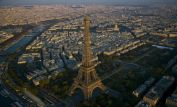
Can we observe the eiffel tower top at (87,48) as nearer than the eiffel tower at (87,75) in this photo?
Yes

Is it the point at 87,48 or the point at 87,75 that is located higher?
the point at 87,48

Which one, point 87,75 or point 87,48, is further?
point 87,75

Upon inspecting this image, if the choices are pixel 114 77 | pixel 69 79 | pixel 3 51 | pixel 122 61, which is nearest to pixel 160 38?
pixel 122 61

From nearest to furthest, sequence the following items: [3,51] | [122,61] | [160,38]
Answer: [122,61], [3,51], [160,38]

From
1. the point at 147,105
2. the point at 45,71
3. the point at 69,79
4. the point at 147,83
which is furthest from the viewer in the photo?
the point at 45,71

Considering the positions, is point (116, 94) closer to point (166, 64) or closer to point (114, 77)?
point (114, 77)

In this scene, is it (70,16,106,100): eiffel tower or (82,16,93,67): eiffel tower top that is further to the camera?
(70,16,106,100): eiffel tower

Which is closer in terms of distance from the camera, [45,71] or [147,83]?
[147,83]

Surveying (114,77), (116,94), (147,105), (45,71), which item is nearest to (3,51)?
(45,71)

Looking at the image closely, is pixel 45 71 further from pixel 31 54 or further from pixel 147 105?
pixel 147 105
